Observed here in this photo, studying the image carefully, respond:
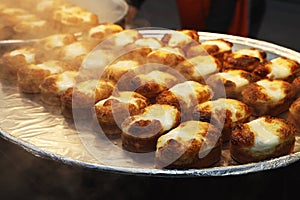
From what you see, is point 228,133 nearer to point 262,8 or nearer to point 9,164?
point 9,164

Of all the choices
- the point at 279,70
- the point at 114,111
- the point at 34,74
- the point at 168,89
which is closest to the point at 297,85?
the point at 279,70

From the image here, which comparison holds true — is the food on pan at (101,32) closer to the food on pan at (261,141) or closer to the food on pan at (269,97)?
the food on pan at (269,97)

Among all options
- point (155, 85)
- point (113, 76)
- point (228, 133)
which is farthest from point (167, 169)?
point (113, 76)

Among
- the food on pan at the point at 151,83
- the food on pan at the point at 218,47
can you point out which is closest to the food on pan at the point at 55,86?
the food on pan at the point at 151,83

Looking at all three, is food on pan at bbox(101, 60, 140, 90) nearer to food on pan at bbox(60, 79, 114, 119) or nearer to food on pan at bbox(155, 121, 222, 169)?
food on pan at bbox(60, 79, 114, 119)

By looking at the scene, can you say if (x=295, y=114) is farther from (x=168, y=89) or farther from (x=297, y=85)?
(x=168, y=89)
